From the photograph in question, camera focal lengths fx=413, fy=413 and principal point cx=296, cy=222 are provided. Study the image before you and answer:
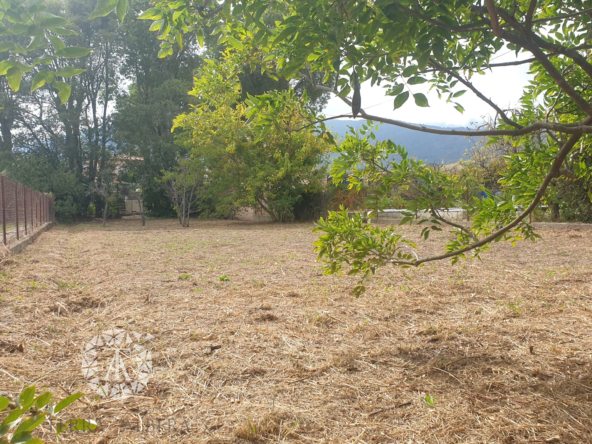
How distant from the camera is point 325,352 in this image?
3.05 meters

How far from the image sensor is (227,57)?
3381 millimetres

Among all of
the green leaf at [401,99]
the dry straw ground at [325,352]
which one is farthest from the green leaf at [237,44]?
the dry straw ground at [325,352]

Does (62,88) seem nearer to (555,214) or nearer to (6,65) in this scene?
(6,65)

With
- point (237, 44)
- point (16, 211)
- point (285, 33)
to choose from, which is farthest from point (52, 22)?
point (16, 211)

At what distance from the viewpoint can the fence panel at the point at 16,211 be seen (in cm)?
794

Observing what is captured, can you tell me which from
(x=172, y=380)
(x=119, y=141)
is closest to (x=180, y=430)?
(x=172, y=380)

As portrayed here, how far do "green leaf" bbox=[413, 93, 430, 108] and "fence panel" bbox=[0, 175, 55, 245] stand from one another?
28.0 feet

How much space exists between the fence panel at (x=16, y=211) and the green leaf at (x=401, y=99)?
8476 millimetres

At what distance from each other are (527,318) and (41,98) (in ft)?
78.6

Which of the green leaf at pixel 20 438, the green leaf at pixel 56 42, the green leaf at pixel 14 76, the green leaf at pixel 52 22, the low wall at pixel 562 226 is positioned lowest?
the low wall at pixel 562 226

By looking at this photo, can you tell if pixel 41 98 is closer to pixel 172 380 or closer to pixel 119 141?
pixel 119 141

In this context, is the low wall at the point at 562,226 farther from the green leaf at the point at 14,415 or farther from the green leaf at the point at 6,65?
the green leaf at the point at 14,415

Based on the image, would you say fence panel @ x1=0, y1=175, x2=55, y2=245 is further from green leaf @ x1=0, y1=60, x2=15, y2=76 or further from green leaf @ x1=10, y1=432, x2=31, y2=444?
green leaf @ x1=10, y1=432, x2=31, y2=444

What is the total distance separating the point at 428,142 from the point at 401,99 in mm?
110954
